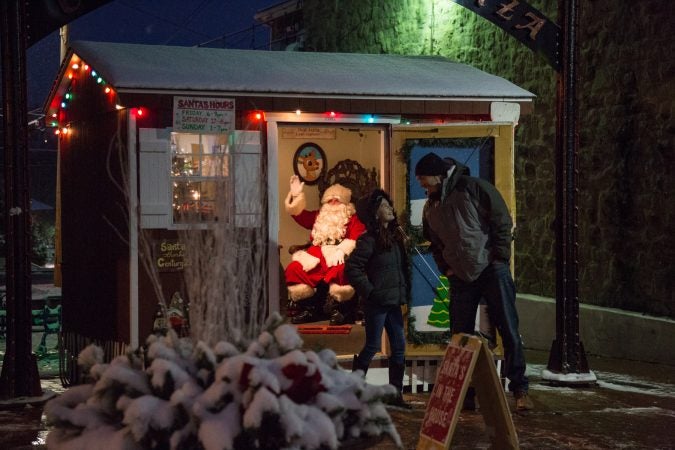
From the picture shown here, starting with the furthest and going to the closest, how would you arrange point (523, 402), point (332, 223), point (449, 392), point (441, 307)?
point (332, 223)
point (441, 307)
point (523, 402)
point (449, 392)

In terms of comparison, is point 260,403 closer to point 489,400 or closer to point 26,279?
point 489,400

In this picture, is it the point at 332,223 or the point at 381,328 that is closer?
the point at 381,328

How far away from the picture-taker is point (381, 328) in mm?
8258

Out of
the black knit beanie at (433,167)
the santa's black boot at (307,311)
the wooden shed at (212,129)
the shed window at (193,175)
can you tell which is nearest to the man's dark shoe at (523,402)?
the wooden shed at (212,129)

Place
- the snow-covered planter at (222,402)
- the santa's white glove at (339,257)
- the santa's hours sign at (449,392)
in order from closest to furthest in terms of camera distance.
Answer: the snow-covered planter at (222,402)
the santa's hours sign at (449,392)
the santa's white glove at (339,257)

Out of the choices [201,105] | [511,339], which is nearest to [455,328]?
[511,339]

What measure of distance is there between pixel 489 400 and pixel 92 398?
2.95 m

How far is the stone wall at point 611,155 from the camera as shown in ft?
35.8

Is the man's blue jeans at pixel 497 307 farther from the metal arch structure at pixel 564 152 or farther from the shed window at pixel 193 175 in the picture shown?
the shed window at pixel 193 175

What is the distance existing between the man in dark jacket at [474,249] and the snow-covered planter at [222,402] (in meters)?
3.60

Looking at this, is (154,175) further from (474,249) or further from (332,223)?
(332,223)

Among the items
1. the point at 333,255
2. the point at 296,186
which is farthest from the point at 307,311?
the point at 296,186

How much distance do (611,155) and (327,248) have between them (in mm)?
3453

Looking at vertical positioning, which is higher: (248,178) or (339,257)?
(248,178)
